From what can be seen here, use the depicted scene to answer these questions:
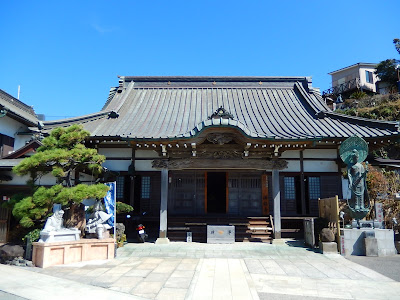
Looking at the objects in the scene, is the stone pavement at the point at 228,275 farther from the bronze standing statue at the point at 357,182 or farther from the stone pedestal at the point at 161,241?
the bronze standing statue at the point at 357,182

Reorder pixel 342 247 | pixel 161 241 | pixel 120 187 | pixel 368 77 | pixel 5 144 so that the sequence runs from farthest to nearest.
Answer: pixel 368 77 → pixel 5 144 → pixel 120 187 → pixel 161 241 → pixel 342 247

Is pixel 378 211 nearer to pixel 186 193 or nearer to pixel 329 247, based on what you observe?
pixel 329 247

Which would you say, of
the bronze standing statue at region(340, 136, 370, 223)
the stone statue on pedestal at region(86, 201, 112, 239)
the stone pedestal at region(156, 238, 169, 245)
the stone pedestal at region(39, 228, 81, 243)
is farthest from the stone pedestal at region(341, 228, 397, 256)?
the stone pedestal at region(39, 228, 81, 243)

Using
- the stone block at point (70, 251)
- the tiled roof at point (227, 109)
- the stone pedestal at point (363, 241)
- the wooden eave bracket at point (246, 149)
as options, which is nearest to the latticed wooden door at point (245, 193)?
the wooden eave bracket at point (246, 149)

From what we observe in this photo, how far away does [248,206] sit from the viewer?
44.7ft

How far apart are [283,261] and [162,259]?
3807 mm

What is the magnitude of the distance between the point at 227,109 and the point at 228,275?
10344 mm

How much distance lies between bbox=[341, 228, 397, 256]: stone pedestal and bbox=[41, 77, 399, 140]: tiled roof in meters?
4.08

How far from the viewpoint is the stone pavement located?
5848mm

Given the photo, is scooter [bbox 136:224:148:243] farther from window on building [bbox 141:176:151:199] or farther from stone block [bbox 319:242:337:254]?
stone block [bbox 319:242:337:254]

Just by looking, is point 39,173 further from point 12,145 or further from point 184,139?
point 12,145

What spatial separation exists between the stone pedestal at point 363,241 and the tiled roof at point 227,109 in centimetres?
408

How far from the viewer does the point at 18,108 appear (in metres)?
20.1

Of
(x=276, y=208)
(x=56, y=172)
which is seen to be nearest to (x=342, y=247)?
(x=276, y=208)
